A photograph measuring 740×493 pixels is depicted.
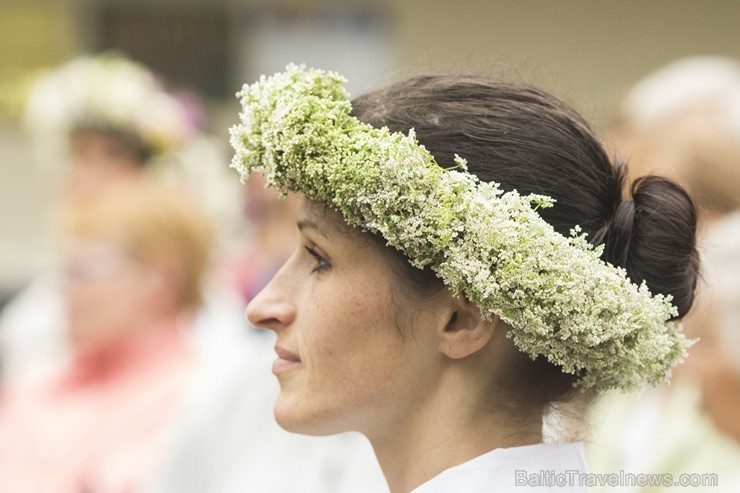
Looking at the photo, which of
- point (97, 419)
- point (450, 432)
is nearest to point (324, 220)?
point (450, 432)

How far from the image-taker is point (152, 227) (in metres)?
5.04

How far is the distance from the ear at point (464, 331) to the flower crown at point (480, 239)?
32 millimetres

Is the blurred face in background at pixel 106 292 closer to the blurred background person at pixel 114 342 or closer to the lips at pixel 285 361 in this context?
the blurred background person at pixel 114 342

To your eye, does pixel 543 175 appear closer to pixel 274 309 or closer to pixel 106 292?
pixel 274 309

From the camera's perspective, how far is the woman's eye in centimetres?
229

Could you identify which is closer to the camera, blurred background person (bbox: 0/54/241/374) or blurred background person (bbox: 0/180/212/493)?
→ blurred background person (bbox: 0/180/212/493)

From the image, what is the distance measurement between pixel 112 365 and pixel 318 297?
3.08 m

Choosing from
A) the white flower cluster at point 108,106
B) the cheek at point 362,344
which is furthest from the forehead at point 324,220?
Result: the white flower cluster at point 108,106

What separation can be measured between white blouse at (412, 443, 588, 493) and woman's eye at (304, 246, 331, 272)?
45 centimetres

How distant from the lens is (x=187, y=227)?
16.9ft

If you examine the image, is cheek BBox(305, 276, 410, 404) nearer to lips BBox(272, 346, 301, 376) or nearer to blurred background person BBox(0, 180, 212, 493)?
lips BBox(272, 346, 301, 376)

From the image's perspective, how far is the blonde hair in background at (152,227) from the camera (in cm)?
498

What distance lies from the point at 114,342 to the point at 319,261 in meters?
2.98

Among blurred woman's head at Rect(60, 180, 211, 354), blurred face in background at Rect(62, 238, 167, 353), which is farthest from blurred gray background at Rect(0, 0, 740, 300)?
blurred face in background at Rect(62, 238, 167, 353)
